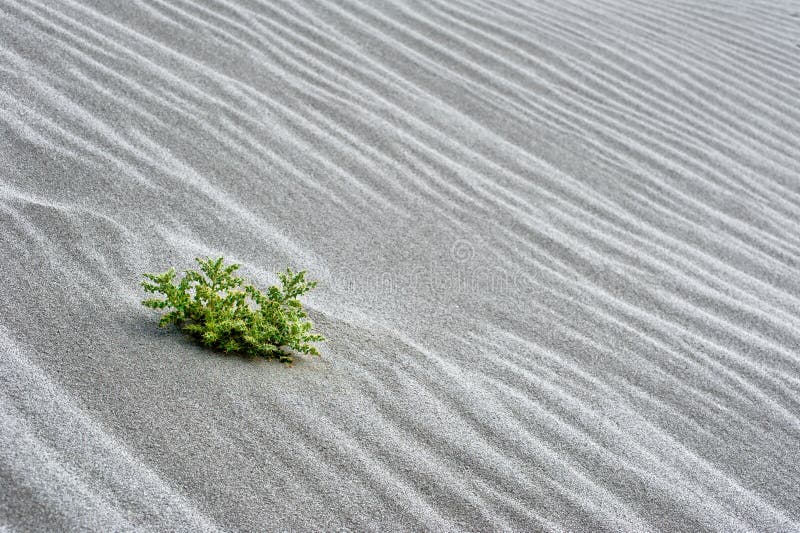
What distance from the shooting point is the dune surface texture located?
2.14 metres

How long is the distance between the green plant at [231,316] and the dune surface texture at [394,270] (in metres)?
0.07

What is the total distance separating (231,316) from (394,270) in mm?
958

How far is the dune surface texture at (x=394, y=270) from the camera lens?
214 cm

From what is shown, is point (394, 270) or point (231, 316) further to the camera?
point (394, 270)

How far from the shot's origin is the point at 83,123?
3.55 meters

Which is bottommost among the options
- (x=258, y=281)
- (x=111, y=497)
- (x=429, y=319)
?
(x=111, y=497)

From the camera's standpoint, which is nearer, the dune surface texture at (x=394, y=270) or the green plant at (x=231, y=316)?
the dune surface texture at (x=394, y=270)

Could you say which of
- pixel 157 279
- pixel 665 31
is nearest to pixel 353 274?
pixel 157 279

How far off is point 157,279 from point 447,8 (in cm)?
423

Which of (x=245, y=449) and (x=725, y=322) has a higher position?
(x=725, y=322)

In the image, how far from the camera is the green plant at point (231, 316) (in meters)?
2.47

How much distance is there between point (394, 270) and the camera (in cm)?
333

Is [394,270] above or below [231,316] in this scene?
above

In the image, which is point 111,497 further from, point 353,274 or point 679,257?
point 679,257
